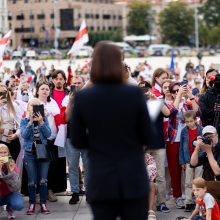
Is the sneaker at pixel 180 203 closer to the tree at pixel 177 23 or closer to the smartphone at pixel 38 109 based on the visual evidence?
the smartphone at pixel 38 109

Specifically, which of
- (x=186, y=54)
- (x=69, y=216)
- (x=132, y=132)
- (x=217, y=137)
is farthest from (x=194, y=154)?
(x=186, y=54)

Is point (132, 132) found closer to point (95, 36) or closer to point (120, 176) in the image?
point (120, 176)

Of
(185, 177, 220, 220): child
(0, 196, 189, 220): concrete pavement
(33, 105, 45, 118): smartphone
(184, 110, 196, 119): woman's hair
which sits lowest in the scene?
(0, 196, 189, 220): concrete pavement

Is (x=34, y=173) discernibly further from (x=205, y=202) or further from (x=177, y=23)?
(x=177, y=23)

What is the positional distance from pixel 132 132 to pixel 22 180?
16.9 ft

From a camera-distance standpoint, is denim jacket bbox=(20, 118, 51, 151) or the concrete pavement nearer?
the concrete pavement

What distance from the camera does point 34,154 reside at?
28.7 feet

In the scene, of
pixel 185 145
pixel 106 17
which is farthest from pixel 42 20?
pixel 185 145

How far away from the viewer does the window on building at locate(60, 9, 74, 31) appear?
129875mm

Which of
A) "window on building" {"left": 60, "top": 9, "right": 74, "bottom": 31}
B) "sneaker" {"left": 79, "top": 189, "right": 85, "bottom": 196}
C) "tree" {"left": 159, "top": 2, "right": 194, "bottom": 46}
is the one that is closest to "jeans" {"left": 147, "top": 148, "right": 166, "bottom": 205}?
"sneaker" {"left": 79, "top": 189, "right": 85, "bottom": 196}

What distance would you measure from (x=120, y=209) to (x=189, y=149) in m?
4.20

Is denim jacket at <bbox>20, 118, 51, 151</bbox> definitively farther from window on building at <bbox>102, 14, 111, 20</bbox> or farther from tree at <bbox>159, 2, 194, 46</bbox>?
window on building at <bbox>102, 14, 111, 20</bbox>

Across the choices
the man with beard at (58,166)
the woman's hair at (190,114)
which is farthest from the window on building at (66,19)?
the woman's hair at (190,114)

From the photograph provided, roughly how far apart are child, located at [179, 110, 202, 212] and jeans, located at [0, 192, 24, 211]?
75.5 inches
